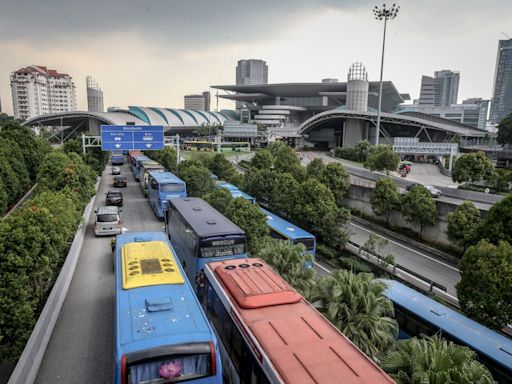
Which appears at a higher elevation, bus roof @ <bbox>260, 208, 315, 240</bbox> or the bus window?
bus roof @ <bbox>260, 208, 315, 240</bbox>

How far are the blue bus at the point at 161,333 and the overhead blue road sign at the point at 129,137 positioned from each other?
2973 centimetres

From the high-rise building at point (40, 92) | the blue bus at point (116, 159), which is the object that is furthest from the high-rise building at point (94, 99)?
the blue bus at point (116, 159)

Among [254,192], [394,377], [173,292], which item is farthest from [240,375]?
[254,192]

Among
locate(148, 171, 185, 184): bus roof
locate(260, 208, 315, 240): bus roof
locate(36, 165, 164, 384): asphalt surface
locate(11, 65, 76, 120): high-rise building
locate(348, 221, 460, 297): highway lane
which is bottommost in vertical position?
locate(348, 221, 460, 297): highway lane

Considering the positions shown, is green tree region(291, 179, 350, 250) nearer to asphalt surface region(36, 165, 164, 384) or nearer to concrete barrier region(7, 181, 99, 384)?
asphalt surface region(36, 165, 164, 384)

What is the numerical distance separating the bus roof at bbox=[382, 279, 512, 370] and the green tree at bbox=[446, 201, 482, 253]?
1018 cm

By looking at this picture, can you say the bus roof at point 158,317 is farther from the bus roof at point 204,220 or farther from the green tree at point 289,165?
the green tree at point 289,165

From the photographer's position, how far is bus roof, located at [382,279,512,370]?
10.1m

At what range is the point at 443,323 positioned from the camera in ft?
38.3

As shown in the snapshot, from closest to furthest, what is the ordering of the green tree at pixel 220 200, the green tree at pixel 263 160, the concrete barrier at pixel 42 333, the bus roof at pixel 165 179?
the concrete barrier at pixel 42 333, the green tree at pixel 220 200, the bus roof at pixel 165 179, the green tree at pixel 263 160

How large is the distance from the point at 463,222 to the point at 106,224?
20576 millimetres

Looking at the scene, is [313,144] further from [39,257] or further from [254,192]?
[39,257]

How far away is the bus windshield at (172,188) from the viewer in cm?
2570

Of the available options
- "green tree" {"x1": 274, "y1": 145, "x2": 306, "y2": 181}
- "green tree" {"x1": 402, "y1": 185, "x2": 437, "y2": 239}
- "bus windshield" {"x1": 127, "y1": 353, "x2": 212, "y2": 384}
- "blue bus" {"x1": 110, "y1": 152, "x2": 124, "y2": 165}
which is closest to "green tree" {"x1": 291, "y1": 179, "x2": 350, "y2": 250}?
"green tree" {"x1": 402, "y1": 185, "x2": 437, "y2": 239}
